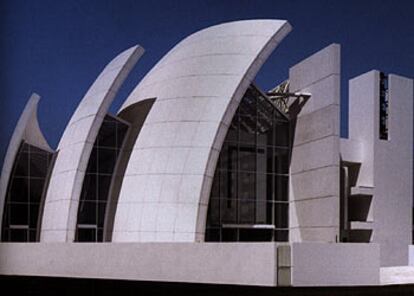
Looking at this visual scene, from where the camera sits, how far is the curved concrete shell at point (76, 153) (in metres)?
16.2

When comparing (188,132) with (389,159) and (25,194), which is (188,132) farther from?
(389,159)

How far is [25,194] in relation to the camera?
18.8 m

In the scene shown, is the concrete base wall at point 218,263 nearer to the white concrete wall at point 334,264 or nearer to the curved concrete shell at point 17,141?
the white concrete wall at point 334,264

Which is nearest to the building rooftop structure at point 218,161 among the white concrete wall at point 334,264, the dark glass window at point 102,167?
the dark glass window at point 102,167

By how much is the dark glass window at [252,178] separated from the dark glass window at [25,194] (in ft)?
21.3

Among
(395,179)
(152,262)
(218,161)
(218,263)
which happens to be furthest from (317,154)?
(152,262)

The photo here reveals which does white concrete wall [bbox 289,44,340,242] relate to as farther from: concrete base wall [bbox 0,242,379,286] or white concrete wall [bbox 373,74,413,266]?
concrete base wall [bbox 0,242,379,286]

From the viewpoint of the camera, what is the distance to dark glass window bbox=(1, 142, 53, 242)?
60.3ft

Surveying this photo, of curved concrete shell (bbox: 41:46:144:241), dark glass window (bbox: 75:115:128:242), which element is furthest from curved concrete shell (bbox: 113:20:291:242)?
dark glass window (bbox: 75:115:128:242)

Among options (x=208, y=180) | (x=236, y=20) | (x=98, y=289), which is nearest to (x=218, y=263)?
(x=98, y=289)

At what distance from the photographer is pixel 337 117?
54.2 feet

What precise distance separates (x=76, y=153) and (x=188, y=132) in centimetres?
387

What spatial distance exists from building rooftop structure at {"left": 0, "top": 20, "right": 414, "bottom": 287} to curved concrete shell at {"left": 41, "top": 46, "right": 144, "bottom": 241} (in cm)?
5

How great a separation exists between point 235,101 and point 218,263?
19.3 ft
